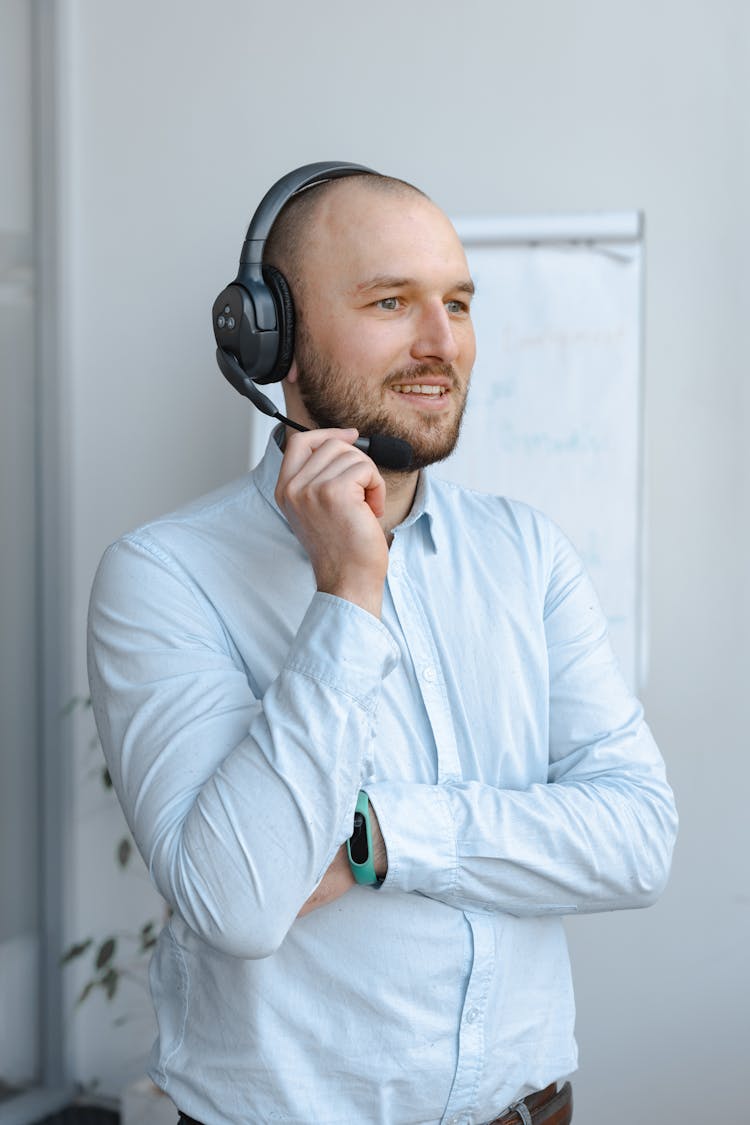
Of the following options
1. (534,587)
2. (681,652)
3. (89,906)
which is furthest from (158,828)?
(89,906)

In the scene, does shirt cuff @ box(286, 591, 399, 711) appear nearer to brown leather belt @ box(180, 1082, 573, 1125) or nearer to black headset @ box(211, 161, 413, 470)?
black headset @ box(211, 161, 413, 470)

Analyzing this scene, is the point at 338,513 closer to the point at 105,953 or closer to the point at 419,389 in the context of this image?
the point at 419,389

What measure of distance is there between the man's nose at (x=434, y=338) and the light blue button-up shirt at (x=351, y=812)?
0.68 ft

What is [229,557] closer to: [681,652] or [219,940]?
[219,940]

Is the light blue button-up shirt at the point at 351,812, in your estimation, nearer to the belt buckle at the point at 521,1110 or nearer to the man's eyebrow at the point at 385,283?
the belt buckle at the point at 521,1110

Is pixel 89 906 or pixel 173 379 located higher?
pixel 173 379

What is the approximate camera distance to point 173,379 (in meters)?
2.91

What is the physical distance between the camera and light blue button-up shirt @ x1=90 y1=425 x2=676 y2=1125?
0.98 meters

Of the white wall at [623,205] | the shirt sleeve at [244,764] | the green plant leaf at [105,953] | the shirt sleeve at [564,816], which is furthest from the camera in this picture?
the green plant leaf at [105,953]

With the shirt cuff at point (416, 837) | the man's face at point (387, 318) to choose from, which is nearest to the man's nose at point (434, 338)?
the man's face at point (387, 318)

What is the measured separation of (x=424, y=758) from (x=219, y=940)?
278 mm

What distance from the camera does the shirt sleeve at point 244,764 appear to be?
97 cm

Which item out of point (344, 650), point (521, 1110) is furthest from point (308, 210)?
point (521, 1110)

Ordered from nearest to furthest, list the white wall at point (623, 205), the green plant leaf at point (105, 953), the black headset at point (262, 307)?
the black headset at point (262, 307) < the white wall at point (623, 205) < the green plant leaf at point (105, 953)
